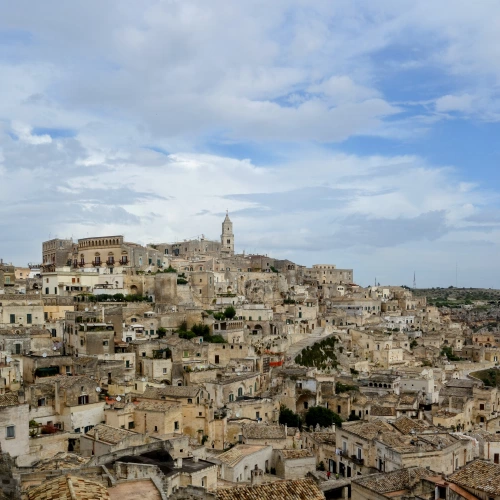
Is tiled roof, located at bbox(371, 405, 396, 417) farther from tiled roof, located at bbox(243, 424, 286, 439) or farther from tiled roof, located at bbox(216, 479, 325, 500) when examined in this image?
tiled roof, located at bbox(216, 479, 325, 500)

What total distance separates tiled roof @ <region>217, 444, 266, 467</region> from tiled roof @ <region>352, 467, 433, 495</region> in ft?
16.7

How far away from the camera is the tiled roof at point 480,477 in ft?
54.9

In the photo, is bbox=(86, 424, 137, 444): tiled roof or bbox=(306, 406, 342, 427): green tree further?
bbox=(306, 406, 342, 427): green tree

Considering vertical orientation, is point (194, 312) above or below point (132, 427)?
above

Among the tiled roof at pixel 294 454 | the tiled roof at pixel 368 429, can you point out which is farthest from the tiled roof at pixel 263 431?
the tiled roof at pixel 368 429

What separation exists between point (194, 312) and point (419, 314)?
43442mm

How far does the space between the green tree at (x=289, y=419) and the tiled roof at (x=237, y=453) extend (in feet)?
29.5

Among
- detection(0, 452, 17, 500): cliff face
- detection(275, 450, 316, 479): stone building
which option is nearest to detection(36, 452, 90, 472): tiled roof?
detection(0, 452, 17, 500): cliff face

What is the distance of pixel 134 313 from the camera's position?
4619 cm

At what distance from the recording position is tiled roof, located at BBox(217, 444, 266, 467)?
837 inches

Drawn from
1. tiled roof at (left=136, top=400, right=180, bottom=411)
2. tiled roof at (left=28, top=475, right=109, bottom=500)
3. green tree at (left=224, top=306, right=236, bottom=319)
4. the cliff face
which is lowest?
tiled roof at (left=136, top=400, right=180, bottom=411)

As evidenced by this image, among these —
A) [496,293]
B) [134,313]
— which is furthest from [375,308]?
[496,293]

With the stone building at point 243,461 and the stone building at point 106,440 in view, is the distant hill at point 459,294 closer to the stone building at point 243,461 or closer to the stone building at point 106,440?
the stone building at point 243,461

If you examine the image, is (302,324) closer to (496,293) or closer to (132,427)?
(132,427)
